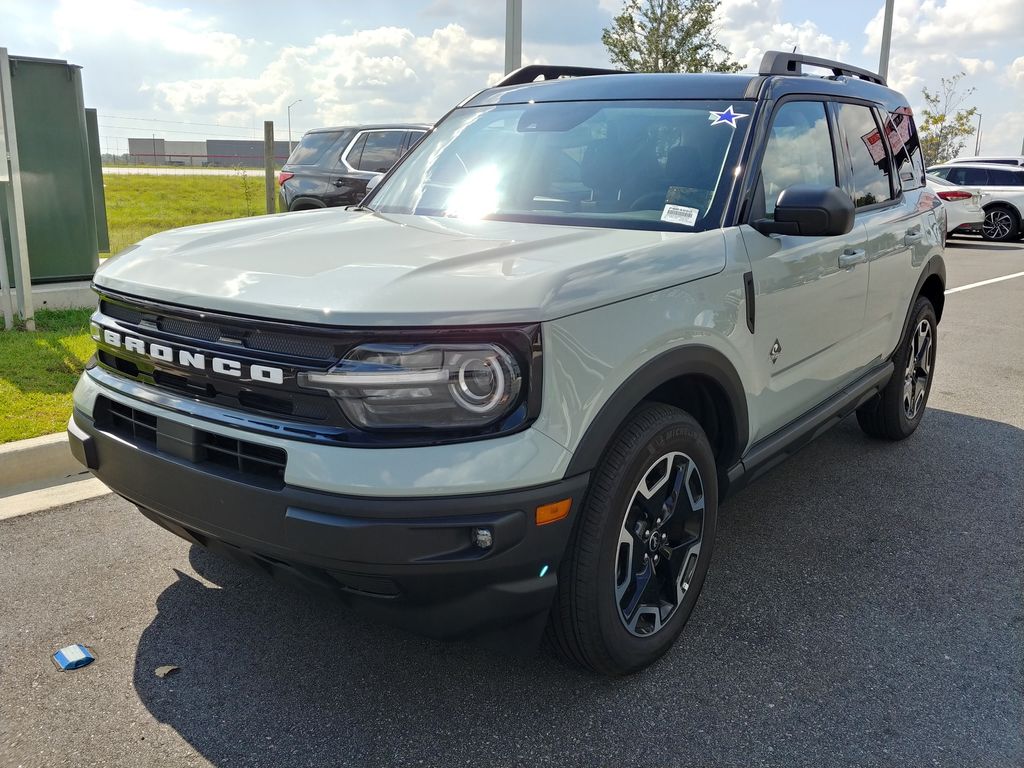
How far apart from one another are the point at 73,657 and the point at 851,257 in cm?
335

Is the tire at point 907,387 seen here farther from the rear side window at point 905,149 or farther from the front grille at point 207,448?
the front grille at point 207,448

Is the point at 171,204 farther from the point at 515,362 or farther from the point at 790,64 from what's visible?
the point at 515,362

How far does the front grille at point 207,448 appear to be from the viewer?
2293mm

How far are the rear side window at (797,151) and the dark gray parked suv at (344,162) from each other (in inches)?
320

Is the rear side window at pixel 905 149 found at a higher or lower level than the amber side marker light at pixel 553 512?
higher

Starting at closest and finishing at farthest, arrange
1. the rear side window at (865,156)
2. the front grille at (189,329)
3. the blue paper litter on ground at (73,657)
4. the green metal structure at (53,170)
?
the front grille at (189,329), the blue paper litter on ground at (73,657), the rear side window at (865,156), the green metal structure at (53,170)

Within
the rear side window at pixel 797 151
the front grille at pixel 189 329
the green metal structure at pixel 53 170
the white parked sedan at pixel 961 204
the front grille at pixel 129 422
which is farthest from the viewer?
the white parked sedan at pixel 961 204

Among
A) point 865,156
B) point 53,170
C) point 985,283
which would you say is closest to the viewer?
point 865,156

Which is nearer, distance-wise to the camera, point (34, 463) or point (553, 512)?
point (553, 512)

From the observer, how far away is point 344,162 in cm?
1169

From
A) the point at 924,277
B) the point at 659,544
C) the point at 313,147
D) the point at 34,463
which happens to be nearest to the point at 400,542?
the point at 659,544

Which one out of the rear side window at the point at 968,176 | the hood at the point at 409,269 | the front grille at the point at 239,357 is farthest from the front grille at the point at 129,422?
the rear side window at the point at 968,176

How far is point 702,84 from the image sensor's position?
3541 millimetres

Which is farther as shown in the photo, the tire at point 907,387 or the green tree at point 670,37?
the green tree at point 670,37
